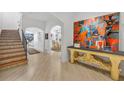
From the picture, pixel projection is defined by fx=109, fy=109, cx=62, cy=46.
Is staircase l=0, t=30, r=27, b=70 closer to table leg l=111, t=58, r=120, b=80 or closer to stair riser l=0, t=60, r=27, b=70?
stair riser l=0, t=60, r=27, b=70

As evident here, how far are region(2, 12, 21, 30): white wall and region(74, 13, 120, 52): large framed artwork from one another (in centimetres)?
494

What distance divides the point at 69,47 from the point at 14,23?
5.09 metres

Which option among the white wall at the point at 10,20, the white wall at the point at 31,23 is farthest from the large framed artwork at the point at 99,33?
the white wall at the point at 10,20

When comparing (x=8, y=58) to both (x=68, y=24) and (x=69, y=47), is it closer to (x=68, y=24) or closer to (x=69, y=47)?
(x=69, y=47)

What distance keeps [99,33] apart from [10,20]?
664 cm

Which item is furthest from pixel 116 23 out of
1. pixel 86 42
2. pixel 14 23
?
pixel 14 23

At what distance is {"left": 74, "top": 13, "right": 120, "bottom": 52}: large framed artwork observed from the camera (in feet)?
12.4

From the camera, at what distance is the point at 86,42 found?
4.98 m

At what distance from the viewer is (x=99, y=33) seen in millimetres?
4332

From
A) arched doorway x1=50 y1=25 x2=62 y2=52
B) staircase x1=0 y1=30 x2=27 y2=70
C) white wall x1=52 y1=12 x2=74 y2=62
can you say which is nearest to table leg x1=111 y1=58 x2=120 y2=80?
white wall x1=52 y1=12 x2=74 y2=62

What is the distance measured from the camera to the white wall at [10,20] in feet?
25.8

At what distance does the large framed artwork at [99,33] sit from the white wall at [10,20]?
16.2 ft

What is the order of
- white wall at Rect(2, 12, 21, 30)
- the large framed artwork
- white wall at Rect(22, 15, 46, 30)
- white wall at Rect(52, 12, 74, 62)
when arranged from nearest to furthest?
1. the large framed artwork
2. white wall at Rect(52, 12, 74, 62)
3. white wall at Rect(2, 12, 21, 30)
4. white wall at Rect(22, 15, 46, 30)

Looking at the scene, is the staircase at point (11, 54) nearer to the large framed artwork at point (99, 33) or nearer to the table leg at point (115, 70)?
the large framed artwork at point (99, 33)
